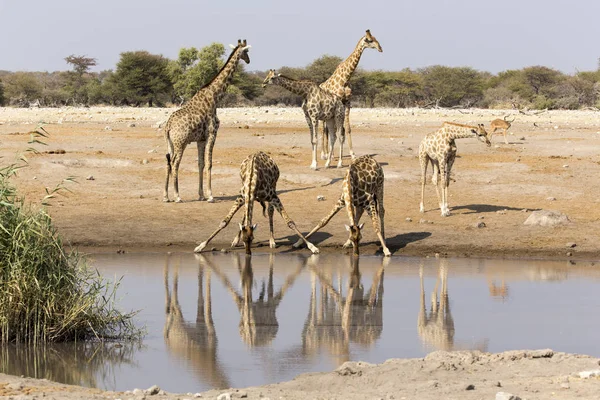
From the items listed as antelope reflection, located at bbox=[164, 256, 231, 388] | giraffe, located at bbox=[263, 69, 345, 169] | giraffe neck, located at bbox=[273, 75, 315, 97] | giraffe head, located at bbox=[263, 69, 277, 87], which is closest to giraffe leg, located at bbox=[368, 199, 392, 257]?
antelope reflection, located at bbox=[164, 256, 231, 388]

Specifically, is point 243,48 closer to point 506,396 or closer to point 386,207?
point 386,207

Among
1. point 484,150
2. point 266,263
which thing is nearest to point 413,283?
point 266,263

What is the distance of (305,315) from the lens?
1084cm

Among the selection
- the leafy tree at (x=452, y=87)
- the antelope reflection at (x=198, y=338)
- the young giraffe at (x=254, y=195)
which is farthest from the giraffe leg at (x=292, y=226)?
the leafy tree at (x=452, y=87)

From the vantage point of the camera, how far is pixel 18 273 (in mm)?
9133

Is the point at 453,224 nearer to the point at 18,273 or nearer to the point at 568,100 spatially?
the point at 18,273

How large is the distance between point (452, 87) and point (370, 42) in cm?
3449

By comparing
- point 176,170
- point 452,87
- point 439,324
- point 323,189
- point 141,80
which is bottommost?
point 439,324

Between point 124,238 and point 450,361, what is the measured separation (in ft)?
27.3

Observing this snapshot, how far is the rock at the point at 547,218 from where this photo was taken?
52.9 ft

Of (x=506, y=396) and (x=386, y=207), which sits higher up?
(x=386, y=207)

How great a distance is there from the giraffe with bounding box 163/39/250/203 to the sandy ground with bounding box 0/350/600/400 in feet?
32.6

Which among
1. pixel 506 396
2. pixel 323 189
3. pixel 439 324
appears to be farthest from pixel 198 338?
pixel 323 189

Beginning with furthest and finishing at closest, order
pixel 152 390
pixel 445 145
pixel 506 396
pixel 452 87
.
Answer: pixel 452 87, pixel 445 145, pixel 152 390, pixel 506 396
